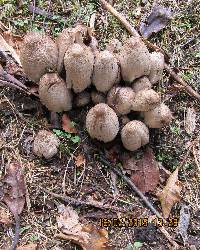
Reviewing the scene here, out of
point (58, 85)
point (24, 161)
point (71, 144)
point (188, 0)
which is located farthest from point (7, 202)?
point (188, 0)

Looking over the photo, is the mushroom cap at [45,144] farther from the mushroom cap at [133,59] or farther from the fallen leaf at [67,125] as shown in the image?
the mushroom cap at [133,59]

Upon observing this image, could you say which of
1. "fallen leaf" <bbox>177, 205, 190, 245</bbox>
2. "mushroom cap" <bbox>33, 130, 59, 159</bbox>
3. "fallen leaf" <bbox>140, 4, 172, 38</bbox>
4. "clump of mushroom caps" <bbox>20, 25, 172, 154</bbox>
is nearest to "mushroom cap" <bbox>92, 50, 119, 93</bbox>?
"clump of mushroom caps" <bbox>20, 25, 172, 154</bbox>

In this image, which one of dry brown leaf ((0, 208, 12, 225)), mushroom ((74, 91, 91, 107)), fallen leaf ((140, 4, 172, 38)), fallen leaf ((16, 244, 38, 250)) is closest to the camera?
fallen leaf ((16, 244, 38, 250))

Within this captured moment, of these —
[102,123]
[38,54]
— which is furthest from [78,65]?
[102,123]

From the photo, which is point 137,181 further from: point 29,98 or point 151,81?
point 29,98

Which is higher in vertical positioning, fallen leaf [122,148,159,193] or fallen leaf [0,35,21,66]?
fallen leaf [0,35,21,66]

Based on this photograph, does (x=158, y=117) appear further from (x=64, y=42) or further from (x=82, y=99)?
(x=64, y=42)

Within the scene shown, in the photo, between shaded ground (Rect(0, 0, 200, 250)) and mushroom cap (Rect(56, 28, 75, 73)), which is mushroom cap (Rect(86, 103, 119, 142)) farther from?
mushroom cap (Rect(56, 28, 75, 73))
